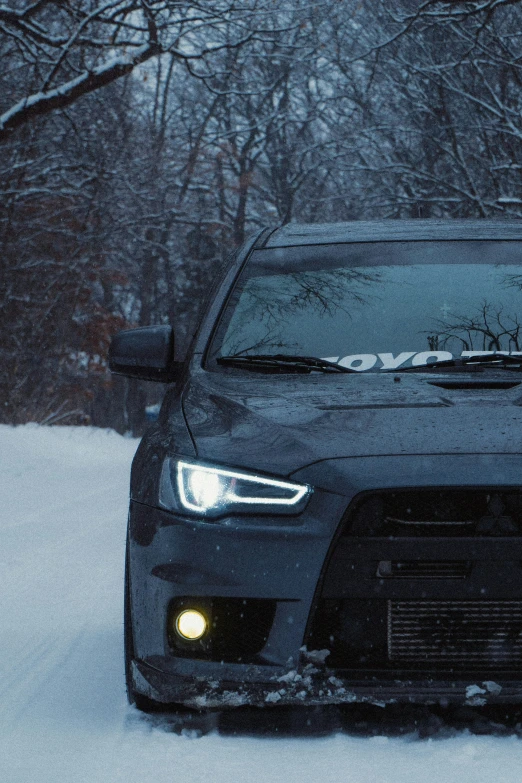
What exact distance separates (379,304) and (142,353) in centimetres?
83

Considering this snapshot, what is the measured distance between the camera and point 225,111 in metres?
32.3

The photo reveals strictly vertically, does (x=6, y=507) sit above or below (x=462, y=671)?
below

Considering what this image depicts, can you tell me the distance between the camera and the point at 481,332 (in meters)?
3.72

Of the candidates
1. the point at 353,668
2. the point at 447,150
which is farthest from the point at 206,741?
the point at 447,150

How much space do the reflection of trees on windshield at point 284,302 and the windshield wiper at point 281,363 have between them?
54 millimetres

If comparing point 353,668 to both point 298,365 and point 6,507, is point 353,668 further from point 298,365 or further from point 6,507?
point 6,507

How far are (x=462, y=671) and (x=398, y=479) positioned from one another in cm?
48

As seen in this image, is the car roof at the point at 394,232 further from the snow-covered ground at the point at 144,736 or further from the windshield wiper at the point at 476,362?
the snow-covered ground at the point at 144,736

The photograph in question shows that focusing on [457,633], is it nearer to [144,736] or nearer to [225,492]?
[225,492]

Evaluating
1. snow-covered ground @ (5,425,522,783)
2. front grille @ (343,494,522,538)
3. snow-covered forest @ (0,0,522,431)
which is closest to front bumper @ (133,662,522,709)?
snow-covered ground @ (5,425,522,783)

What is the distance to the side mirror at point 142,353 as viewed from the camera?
3.94 m

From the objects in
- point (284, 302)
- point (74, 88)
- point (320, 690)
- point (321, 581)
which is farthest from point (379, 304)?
point (74, 88)

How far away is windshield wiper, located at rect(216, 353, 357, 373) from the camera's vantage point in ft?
11.7

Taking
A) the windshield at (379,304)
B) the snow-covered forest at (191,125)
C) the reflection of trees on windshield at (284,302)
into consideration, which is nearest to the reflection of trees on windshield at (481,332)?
the windshield at (379,304)
